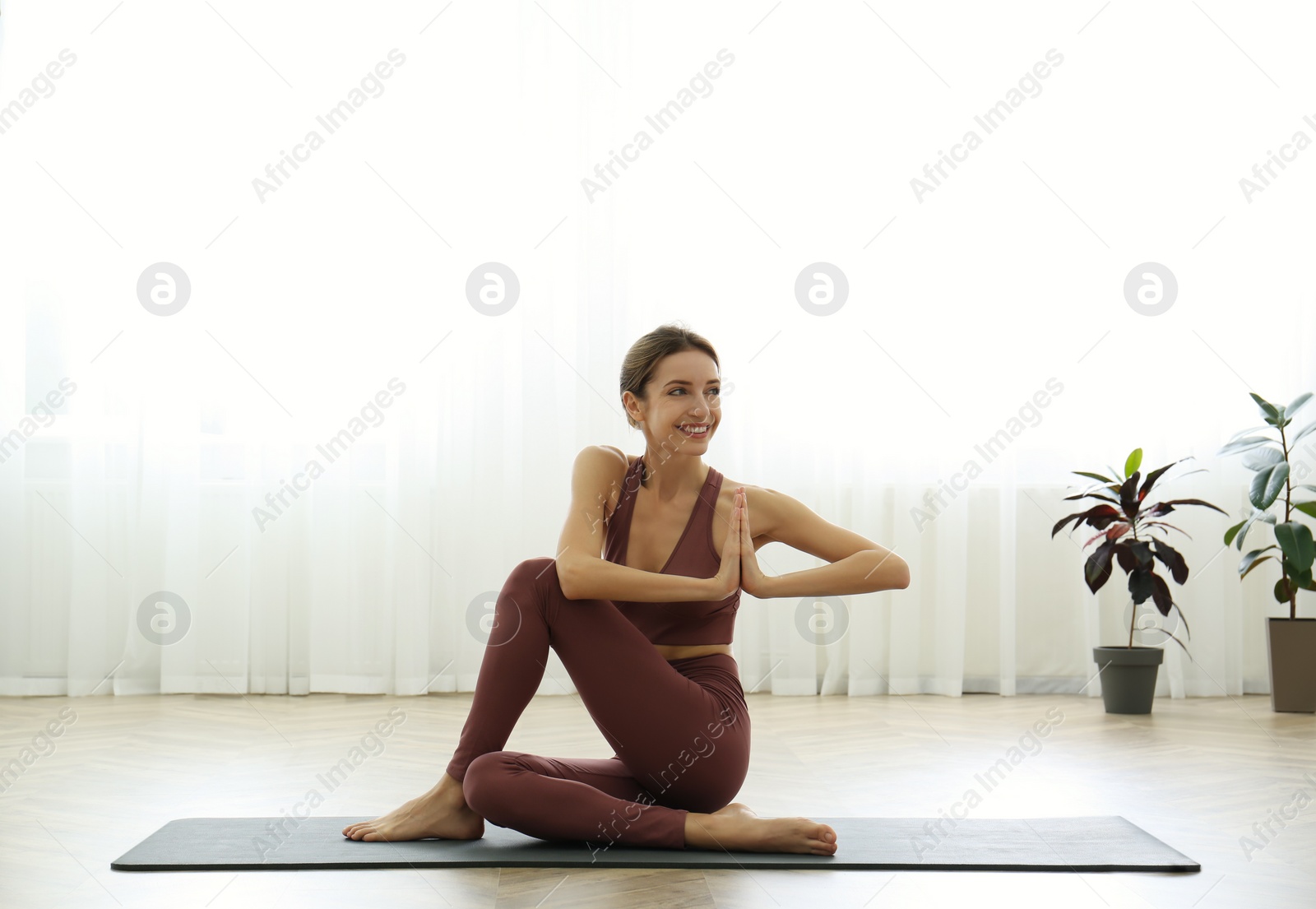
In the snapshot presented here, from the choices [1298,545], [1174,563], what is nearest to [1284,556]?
[1298,545]

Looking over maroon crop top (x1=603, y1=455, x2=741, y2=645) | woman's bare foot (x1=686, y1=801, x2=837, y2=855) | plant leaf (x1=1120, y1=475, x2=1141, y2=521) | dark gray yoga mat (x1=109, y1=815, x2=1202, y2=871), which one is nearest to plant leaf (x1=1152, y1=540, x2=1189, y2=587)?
plant leaf (x1=1120, y1=475, x2=1141, y2=521)

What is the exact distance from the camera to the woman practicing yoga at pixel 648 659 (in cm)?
183

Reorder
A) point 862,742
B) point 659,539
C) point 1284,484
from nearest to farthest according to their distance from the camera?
point 659,539 < point 862,742 < point 1284,484

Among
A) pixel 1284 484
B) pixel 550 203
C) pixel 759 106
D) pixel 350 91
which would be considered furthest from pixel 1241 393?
pixel 350 91

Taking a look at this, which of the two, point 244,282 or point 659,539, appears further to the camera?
point 244,282

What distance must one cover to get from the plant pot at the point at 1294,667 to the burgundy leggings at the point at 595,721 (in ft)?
8.87

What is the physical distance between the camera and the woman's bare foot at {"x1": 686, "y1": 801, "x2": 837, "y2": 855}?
182 cm

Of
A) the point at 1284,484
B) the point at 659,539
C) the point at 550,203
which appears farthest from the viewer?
the point at 550,203

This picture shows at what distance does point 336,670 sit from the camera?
13.0 ft

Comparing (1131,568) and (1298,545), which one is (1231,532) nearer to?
(1298,545)

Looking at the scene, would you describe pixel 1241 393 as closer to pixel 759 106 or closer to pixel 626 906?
pixel 759 106

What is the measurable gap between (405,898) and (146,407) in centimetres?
292

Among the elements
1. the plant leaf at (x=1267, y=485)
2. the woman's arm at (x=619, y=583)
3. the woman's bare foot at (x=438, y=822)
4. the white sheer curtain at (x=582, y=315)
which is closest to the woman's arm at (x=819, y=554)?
the woman's arm at (x=619, y=583)

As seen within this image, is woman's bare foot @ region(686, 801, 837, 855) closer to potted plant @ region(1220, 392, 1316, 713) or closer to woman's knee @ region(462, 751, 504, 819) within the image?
woman's knee @ region(462, 751, 504, 819)
